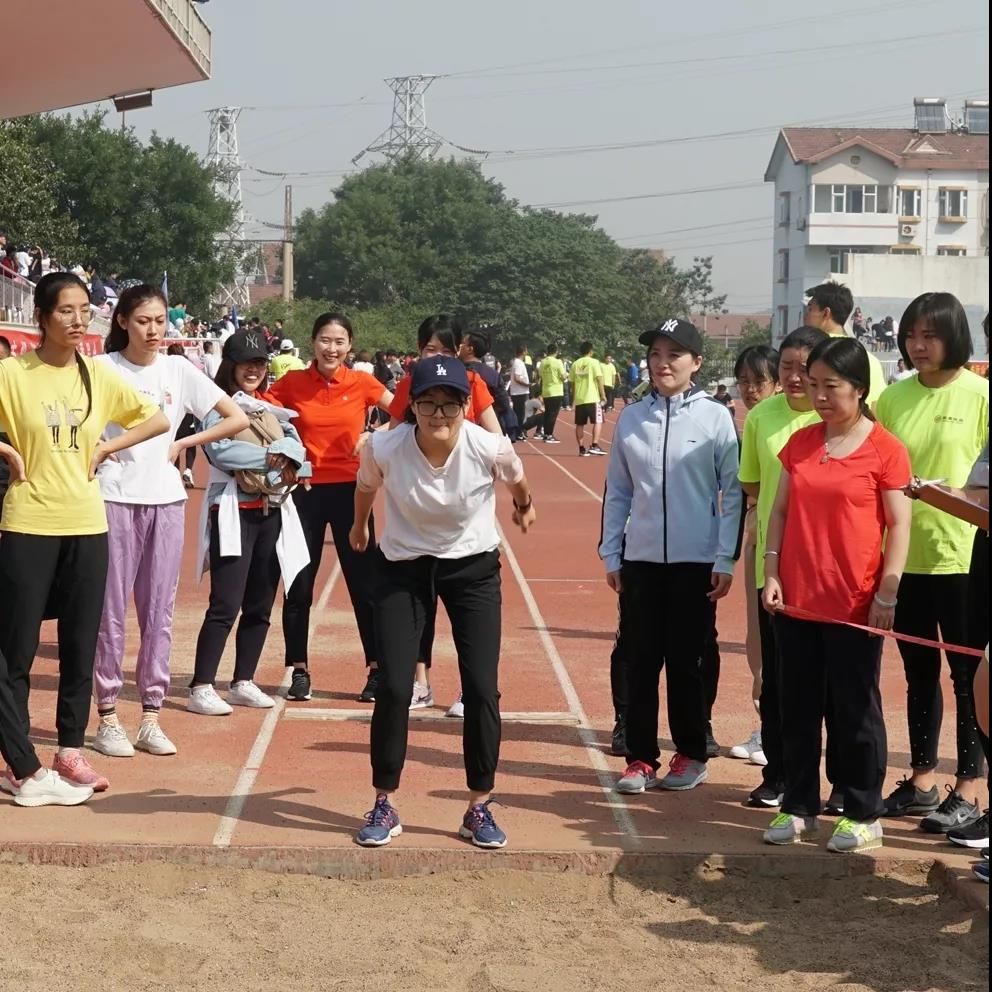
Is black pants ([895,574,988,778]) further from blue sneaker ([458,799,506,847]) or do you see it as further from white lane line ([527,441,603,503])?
white lane line ([527,441,603,503])

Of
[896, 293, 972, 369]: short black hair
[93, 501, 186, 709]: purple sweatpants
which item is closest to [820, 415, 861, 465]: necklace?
[896, 293, 972, 369]: short black hair

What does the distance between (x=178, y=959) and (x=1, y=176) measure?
42650mm

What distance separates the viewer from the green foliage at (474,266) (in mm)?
89500

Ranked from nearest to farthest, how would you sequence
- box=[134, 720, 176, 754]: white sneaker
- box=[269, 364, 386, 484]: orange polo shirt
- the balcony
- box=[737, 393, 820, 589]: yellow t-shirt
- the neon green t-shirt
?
box=[737, 393, 820, 589]: yellow t-shirt
box=[134, 720, 176, 754]: white sneaker
box=[269, 364, 386, 484]: orange polo shirt
the balcony
the neon green t-shirt

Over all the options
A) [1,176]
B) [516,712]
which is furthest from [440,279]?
[516,712]

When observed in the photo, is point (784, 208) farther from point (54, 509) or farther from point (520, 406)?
point (54, 509)

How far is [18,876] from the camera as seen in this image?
220 inches

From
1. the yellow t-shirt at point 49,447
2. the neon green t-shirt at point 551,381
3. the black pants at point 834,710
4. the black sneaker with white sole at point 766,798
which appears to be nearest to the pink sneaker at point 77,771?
the yellow t-shirt at point 49,447

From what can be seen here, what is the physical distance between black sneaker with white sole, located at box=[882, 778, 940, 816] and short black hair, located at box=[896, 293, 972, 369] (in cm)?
170

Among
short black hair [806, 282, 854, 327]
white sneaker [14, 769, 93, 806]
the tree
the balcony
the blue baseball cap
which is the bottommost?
white sneaker [14, 769, 93, 806]

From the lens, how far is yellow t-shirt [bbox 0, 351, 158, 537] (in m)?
6.10

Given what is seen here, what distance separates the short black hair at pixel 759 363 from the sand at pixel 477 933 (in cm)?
236

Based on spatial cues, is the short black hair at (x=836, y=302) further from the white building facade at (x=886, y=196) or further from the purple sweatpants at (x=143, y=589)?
the white building facade at (x=886, y=196)

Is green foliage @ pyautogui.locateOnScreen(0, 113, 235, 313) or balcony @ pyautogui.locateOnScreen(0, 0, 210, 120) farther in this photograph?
green foliage @ pyautogui.locateOnScreen(0, 113, 235, 313)
